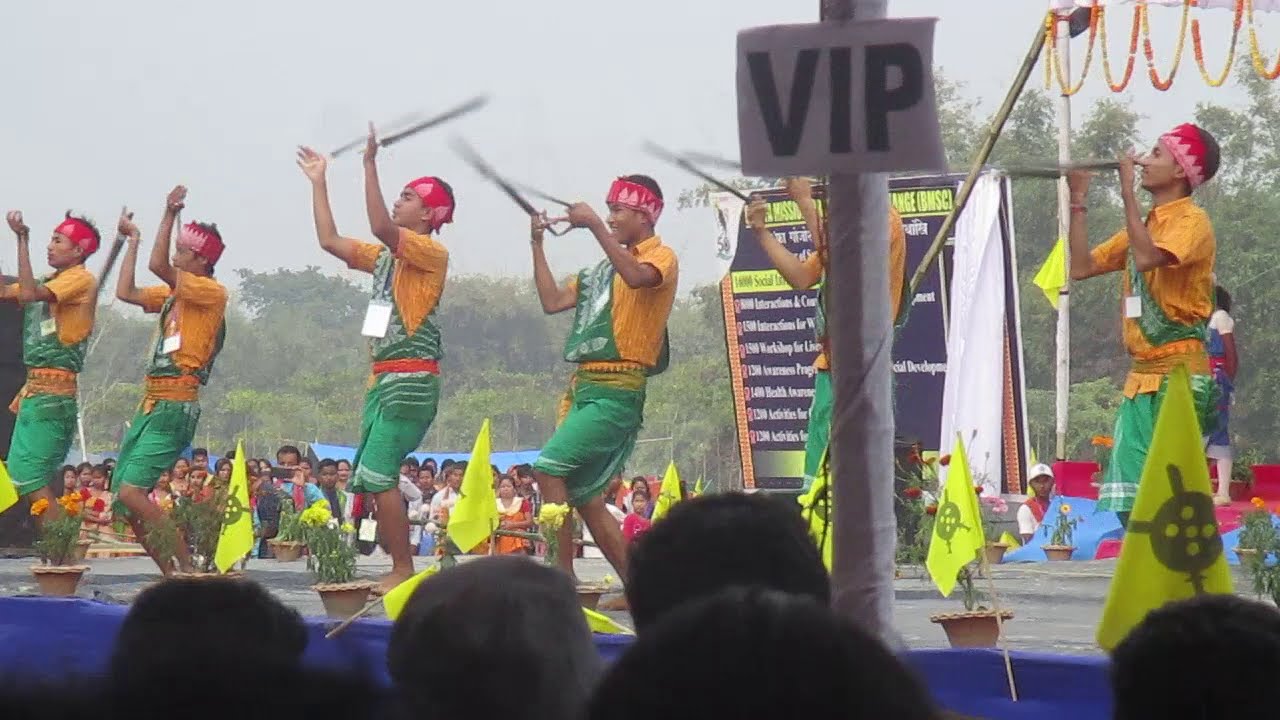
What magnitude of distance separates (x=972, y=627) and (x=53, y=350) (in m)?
5.15

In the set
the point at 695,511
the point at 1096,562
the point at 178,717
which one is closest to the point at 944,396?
the point at 1096,562

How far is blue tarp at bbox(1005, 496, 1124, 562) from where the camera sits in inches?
398

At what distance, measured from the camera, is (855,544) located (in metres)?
3.73

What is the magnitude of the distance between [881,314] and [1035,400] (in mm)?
22492

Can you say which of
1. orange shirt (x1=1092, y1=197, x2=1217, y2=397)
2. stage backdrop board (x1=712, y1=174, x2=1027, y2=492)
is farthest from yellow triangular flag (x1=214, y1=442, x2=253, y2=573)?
stage backdrop board (x1=712, y1=174, x2=1027, y2=492)

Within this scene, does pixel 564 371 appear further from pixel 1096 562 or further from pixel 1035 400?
pixel 1096 562

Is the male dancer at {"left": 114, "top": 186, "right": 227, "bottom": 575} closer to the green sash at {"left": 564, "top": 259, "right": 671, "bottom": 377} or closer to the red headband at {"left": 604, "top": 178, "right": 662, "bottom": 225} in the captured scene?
the green sash at {"left": 564, "top": 259, "right": 671, "bottom": 377}

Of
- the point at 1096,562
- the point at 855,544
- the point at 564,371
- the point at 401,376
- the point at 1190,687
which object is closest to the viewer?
the point at 1190,687

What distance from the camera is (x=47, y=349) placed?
886cm

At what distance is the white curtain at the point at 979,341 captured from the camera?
1227cm

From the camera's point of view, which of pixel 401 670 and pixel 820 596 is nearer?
pixel 401 670

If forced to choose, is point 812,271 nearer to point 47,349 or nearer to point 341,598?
point 341,598

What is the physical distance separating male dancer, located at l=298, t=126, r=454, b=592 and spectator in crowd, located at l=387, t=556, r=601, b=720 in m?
5.17

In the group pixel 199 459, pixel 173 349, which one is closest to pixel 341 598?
pixel 173 349
